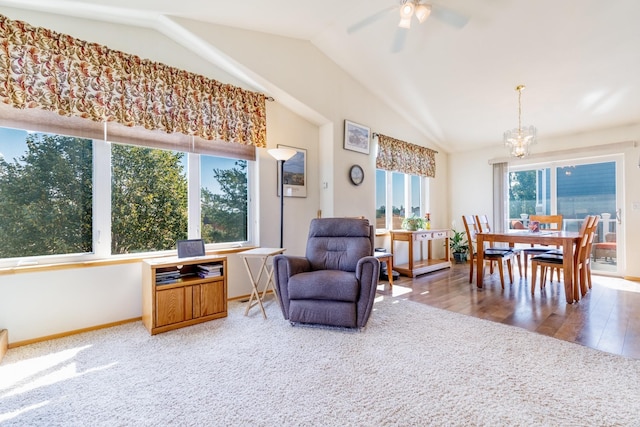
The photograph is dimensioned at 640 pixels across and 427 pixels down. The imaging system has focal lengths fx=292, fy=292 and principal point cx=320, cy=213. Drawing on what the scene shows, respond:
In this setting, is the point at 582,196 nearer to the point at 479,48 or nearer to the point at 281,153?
the point at 479,48

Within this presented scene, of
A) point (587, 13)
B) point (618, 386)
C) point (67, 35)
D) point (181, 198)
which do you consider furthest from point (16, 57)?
point (587, 13)

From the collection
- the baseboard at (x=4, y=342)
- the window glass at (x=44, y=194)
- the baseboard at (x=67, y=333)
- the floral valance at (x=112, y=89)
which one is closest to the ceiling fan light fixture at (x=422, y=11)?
the floral valance at (x=112, y=89)

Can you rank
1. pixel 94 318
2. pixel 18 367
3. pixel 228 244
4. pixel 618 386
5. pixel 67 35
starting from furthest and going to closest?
pixel 228 244 → pixel 94 318 → pixel 67 35 → pixel 18 367 → pixel 618 386

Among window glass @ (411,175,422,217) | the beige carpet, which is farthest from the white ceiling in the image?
the beige carpet

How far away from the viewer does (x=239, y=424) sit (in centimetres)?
141

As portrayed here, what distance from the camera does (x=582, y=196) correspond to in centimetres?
478

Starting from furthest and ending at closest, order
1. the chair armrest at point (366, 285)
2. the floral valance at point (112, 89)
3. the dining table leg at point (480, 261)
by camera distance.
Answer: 1. the dining table leg at point (480, 261)
2. the chair armrest at point (366, 285)
3. the floral valance at point (112, 89)

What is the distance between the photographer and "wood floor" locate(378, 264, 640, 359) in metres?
2.41

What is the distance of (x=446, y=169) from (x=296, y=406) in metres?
6.05

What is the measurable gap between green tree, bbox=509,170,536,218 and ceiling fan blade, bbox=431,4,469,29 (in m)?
3.54

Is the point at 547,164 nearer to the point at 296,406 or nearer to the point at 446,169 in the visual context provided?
the point at 446,169

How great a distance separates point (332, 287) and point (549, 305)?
2.48 m

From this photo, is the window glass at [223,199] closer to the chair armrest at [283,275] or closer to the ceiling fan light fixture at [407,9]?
the chair armrest at [283,275]

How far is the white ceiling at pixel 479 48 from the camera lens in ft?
8.91
